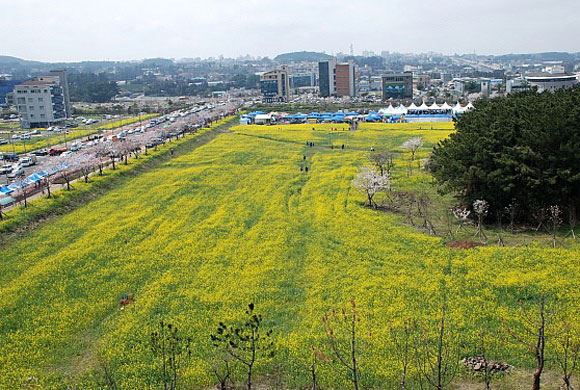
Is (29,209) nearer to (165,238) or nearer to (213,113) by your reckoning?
(165,238)

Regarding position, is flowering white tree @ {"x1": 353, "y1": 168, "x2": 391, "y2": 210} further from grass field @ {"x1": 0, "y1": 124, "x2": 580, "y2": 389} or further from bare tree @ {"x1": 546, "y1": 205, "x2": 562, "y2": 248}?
bare tree @ {"x1": 546, "y1": 205, "x2": 562, "y2": 248}

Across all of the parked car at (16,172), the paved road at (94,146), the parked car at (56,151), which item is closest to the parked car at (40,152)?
the parked car at (56,151)

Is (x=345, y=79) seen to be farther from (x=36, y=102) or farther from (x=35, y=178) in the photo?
(x=35, y=178)

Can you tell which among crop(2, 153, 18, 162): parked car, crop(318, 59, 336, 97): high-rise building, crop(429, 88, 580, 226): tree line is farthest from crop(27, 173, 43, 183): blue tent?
crop(318, 59, 336, 97): high-rise building

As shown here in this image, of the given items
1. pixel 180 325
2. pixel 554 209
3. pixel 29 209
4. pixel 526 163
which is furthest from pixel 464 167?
pixel 29 209

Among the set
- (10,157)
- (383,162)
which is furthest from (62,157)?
(383,162)
